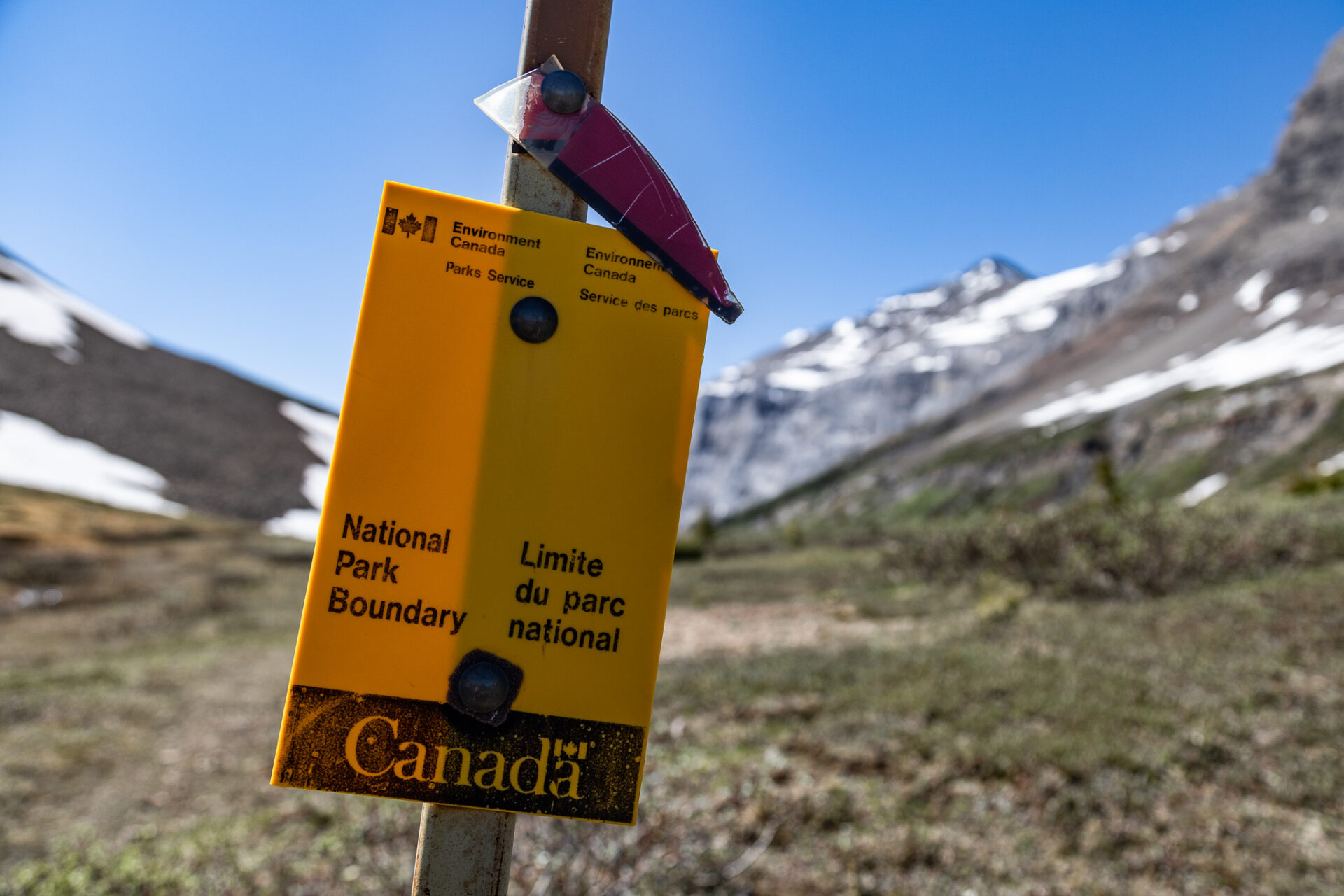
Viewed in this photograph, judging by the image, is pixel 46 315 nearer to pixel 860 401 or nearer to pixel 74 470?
pixel 74 470

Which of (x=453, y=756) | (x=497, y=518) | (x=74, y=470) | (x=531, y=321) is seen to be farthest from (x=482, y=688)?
(x=74, y=470)

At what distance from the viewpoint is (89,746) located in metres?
7.67

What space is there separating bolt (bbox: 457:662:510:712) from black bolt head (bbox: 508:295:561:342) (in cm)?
51

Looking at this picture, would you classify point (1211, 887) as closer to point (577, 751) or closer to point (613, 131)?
point (577, 751)

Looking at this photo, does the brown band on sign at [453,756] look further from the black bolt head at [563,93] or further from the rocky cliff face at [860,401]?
the rocky cliff face at [860,401]

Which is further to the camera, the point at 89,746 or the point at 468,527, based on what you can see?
the point at 89,746

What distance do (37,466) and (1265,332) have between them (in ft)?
316

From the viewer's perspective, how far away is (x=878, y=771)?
17.5 feet

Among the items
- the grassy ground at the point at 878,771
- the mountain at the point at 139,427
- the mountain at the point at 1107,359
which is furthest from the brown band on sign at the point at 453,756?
the mountain at the point at 1107,359

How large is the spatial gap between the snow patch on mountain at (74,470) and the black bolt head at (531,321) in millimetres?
35654

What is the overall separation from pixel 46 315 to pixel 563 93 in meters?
63.5

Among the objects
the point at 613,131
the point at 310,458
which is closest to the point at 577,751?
the point at 613,131

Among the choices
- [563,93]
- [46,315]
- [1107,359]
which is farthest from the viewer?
[1107,359]

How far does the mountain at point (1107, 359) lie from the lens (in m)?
74.8
